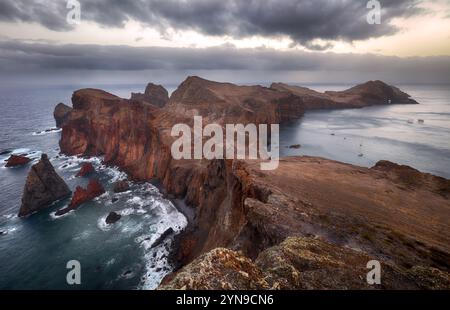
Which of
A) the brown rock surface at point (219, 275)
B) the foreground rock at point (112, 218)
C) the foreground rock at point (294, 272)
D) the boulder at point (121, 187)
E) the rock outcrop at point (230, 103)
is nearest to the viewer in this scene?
the brown rock surface at point (219, 275)

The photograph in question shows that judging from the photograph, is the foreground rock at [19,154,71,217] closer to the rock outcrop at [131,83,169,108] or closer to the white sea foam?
the white sea foam

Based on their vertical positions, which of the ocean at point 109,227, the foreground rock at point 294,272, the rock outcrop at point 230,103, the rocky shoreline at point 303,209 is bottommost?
the ocean at point 109,227

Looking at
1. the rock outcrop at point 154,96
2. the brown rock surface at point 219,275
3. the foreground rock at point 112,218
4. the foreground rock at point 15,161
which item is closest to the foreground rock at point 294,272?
the brown rock surface at point 219,275

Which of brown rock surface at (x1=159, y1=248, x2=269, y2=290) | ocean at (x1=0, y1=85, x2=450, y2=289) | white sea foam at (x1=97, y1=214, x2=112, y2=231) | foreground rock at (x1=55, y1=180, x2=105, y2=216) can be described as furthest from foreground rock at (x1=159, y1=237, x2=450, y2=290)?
foreground rock at (x1=55, y1=180, x2=105, y2=216)

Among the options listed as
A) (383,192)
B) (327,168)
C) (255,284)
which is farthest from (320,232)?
(327,168)

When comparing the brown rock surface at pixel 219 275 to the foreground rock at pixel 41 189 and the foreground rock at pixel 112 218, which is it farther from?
the foreground rock at pixel 41 189

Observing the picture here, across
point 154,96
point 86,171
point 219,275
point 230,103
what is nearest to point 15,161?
point 86,171

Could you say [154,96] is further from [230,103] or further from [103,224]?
[103,224]
